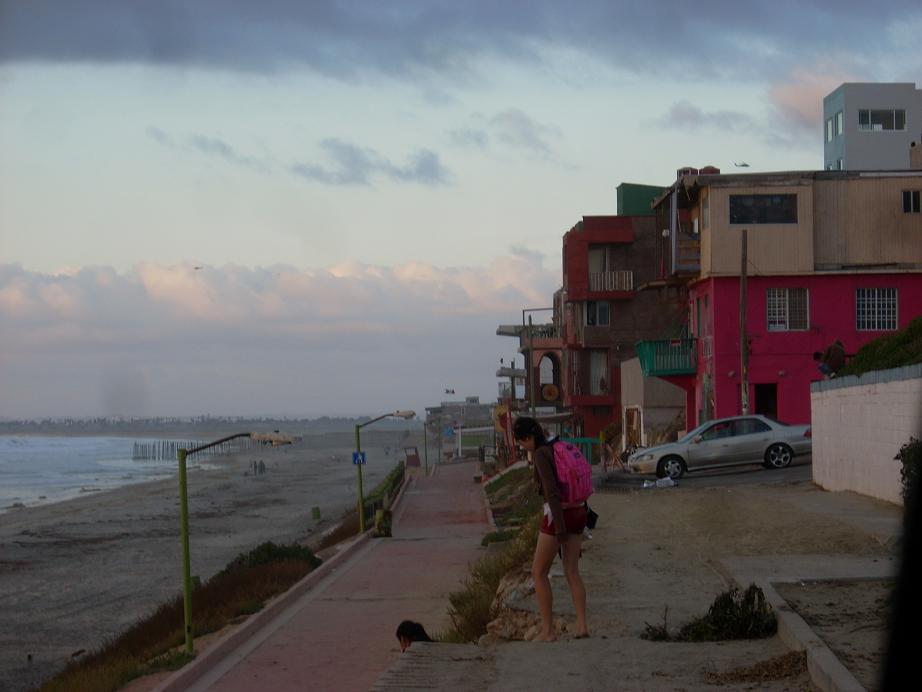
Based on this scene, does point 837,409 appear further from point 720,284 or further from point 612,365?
point 612,365

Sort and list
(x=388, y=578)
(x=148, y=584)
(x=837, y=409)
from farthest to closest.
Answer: (x=148, y=584) < (x=388, y=578) < (x=837, y=409)

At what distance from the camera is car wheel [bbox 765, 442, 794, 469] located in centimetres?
3000

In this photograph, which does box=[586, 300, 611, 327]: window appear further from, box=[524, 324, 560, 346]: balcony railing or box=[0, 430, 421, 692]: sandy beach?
box=[524, 324, 560, 346]: balcony railing

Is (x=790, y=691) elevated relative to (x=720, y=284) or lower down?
lower down

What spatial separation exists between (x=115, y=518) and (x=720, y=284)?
1326 inches

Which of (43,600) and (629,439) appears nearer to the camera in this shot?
(43,600)

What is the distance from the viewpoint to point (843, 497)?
21.9 m

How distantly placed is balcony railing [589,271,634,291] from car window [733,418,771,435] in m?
29.7

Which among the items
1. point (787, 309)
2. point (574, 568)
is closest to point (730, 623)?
point (574, 568)

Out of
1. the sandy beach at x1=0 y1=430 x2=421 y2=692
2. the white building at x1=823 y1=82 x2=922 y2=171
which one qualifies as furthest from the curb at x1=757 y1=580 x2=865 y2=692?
the white building at x1=823 y1=82 x2=922 y2=171

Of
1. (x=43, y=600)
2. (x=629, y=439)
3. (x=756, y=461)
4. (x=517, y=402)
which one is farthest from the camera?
(x=517, y=402)

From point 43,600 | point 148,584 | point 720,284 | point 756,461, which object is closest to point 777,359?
point 720,284

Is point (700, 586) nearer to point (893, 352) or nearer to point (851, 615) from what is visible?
point (851, 615)

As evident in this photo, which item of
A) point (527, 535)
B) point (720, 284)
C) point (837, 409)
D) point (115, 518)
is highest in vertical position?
point (720, 284)
